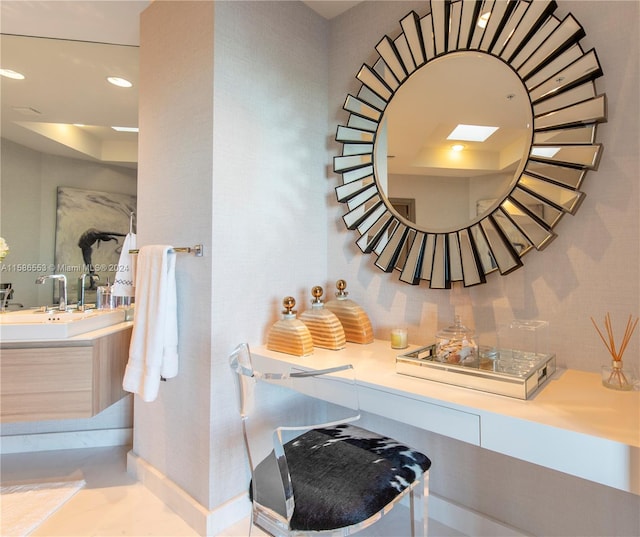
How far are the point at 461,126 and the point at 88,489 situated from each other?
7.80 feet

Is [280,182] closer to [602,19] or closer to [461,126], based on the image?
[461,126]

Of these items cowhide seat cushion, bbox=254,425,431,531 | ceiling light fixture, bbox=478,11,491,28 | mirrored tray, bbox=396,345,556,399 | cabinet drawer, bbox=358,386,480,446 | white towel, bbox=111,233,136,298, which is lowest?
cowhide seat cushion, bbox=254,425,431,531

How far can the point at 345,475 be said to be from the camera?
3.52ft

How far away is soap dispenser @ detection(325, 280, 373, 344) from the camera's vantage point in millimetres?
1666

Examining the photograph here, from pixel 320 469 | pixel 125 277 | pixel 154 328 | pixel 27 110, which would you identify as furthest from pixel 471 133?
pixel 27 110

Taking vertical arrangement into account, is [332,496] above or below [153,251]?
below

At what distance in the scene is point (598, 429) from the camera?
0.84 m

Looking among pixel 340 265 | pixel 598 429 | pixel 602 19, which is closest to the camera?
pixel 598 429

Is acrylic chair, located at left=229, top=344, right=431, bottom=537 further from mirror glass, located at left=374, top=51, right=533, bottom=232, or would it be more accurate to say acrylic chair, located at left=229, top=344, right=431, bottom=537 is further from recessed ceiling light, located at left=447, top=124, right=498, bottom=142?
recessed ceiling light, located at left=447, top=124, right=498, bottom=142

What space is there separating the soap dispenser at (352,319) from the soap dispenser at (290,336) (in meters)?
0.22

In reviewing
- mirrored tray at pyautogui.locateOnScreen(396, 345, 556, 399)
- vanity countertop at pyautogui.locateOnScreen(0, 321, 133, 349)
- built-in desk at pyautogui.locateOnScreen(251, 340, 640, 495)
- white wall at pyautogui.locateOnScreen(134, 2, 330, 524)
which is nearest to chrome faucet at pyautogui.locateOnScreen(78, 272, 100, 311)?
vanity countertop at pyautogui.locateOnScreen(0, 321, 133, 349)

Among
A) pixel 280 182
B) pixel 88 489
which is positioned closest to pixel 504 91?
pixel 280 182

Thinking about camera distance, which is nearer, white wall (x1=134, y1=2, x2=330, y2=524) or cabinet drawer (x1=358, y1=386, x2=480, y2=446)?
cabinet drawer (x1=358, y1=386, x2=480, y2=446)

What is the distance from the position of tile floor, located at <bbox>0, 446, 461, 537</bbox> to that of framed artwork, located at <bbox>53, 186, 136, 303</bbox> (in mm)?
896
